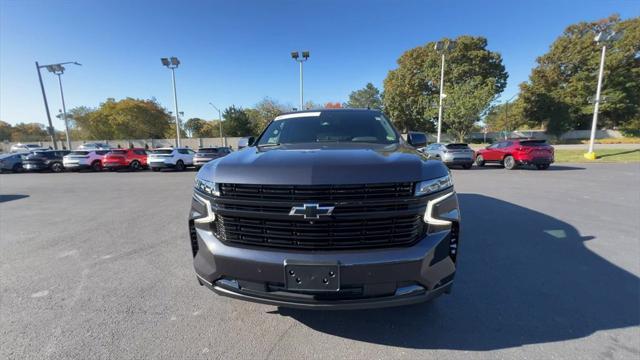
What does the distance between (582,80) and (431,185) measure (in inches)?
2128

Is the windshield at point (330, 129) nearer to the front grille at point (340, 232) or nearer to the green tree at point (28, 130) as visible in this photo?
the front grille at point (340, 232)

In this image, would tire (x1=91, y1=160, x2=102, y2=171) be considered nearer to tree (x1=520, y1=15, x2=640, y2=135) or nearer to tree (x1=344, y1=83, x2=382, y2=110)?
tree (x1=520, y1=15, x2=640, y2=135)

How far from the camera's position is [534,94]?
41.1 meters

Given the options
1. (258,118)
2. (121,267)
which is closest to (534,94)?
(258,118)

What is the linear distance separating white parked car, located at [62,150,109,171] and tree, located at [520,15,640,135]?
5233 cm

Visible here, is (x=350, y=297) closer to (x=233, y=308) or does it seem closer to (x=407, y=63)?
(x=233, y=308)

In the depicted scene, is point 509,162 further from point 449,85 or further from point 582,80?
point 582,80

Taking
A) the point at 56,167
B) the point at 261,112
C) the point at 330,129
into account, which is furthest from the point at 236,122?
the point at 330,129

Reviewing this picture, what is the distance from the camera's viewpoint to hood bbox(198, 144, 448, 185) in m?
1.80

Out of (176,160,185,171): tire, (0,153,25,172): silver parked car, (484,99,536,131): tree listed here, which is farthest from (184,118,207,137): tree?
(484,99,536,131): tree

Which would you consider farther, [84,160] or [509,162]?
[84,160]

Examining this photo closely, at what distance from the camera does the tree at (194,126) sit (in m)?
90.6

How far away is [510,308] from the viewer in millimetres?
2557

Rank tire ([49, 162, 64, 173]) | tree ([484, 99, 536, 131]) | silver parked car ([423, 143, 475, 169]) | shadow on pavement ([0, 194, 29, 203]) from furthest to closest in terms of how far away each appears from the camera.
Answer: tree ([484, 99, 536, 131]) → tire ([49, 162, 64, 173]) → silver parked car ([423, 143, 475, 169]) → shadow on pavement ([0, 194, 29, 203])
